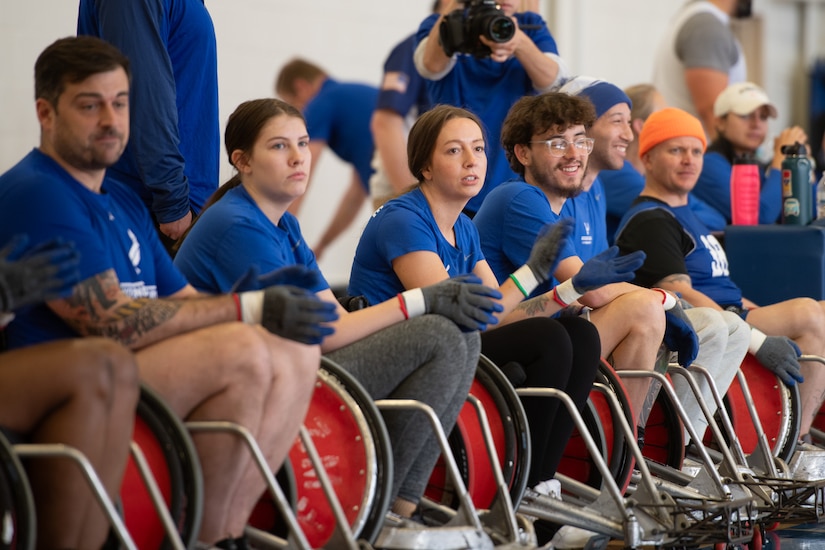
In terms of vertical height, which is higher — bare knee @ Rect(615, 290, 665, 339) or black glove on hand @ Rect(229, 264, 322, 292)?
black glove on hand @ Rect(229, 264, 322, 292)

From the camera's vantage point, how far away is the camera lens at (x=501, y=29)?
3.27 metres

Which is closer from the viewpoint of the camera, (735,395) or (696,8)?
(735,395)

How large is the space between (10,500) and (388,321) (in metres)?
0.82

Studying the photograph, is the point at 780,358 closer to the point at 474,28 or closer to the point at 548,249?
the point at 548,249

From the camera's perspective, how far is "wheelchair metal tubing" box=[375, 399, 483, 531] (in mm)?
2104

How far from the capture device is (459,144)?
2666mm

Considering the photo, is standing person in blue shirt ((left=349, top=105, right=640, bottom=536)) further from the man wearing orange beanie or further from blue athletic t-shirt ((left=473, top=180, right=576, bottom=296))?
the man wearing orange beanie

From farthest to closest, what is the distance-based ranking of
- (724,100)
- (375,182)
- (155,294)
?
(375,182), (724,100), (155,294)

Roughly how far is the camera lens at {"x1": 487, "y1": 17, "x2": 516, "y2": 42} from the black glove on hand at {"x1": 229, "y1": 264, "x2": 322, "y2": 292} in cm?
150

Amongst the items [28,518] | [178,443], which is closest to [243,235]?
[178,443]

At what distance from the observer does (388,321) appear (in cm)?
225

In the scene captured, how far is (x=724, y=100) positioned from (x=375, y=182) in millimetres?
1301

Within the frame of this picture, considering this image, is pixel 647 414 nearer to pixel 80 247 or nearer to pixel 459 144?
pixel 459 144

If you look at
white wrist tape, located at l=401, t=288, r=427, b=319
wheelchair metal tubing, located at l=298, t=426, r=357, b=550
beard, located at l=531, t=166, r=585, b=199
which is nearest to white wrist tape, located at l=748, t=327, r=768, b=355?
beard, located at l=531, t=166, r=585, b=199
